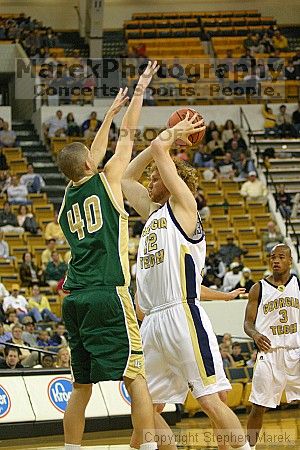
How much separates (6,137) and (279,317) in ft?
47.6

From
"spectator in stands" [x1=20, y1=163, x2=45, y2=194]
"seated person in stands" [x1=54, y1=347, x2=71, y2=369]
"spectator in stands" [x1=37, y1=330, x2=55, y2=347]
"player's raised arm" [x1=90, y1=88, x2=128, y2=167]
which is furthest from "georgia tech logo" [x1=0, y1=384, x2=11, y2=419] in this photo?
"spectator in stands" [x1=20, y1=163, x2=45, y2=194]

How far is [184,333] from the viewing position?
5.90m

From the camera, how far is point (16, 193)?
19812 mm

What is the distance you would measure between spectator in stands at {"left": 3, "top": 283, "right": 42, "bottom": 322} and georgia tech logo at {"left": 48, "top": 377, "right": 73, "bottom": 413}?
3.53 metres

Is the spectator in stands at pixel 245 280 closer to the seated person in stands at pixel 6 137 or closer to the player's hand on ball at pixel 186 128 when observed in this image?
the seated person in stands at pixel 6 137

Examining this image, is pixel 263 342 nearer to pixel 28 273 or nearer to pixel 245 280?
pixel 245 280

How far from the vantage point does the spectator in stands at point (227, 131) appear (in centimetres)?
2284

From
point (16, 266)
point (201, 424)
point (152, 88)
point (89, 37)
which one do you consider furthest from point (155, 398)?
point (89, 37)

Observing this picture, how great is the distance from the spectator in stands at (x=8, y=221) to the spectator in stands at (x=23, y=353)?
452 centimetres

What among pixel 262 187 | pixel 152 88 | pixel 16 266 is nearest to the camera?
pixel 16 266

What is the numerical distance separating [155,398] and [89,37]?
2021 centimetres

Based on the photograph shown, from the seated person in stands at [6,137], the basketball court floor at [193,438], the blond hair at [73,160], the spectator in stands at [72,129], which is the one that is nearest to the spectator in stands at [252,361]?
the basketball court floor at [193,438]

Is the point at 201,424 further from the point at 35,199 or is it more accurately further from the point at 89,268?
the point at 35,199

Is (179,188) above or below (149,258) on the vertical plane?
above
